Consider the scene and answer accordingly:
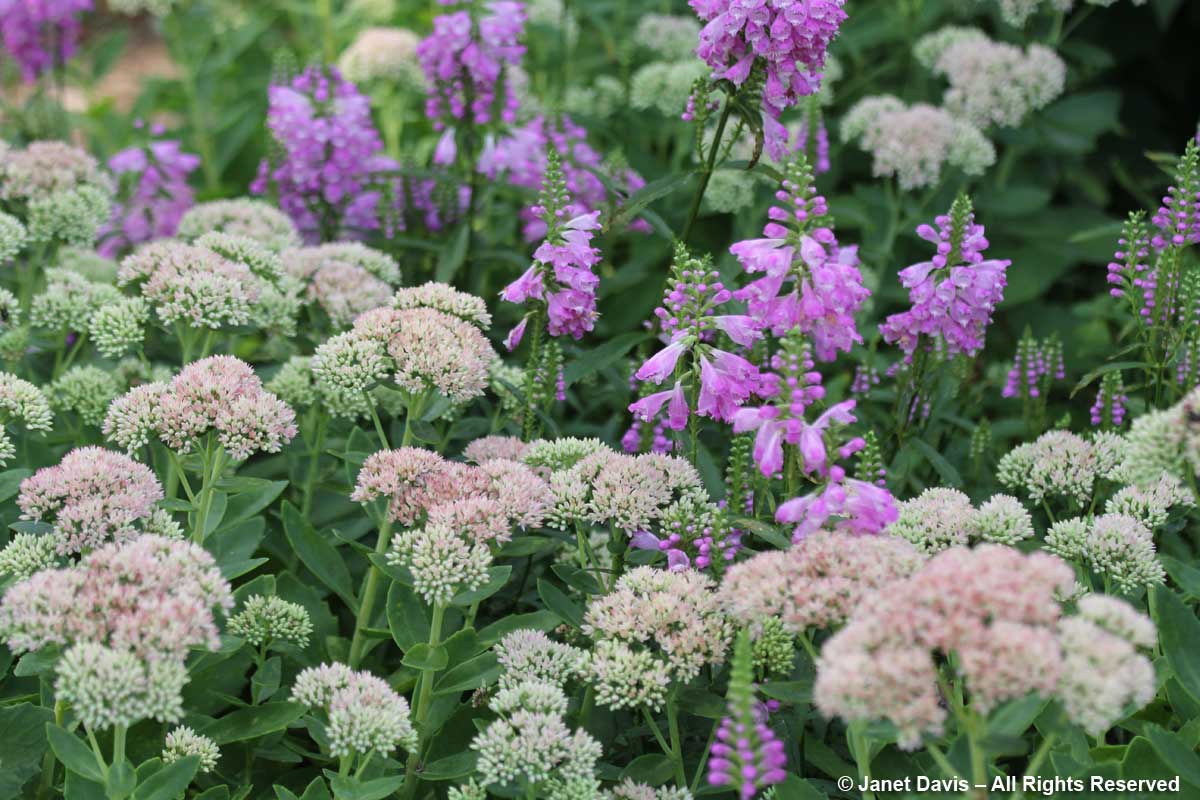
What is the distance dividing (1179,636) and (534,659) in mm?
1118

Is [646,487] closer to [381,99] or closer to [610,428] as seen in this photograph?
[610,428]

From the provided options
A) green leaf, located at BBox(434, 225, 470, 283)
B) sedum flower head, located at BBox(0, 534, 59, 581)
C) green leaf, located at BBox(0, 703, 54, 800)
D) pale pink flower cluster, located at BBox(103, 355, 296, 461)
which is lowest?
green leaf, located at BBox(0, 703, 54, 800)

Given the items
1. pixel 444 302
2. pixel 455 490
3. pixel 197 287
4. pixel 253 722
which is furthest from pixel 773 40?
pixel 253 722

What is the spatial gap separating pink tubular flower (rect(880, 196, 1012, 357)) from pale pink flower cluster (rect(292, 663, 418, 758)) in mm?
1324

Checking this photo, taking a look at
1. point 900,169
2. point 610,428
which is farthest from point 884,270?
point 610,428

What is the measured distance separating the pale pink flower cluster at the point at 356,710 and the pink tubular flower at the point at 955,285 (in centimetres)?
132

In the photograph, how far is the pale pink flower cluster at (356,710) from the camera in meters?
2.11

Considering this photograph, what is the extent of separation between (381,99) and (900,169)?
239cm

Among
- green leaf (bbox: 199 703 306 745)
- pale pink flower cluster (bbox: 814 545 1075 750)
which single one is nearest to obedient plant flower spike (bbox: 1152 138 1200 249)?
pale pink flower cluster (bbox: 814 545 1075 750)

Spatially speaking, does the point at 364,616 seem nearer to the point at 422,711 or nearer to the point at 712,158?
the point at 422,711

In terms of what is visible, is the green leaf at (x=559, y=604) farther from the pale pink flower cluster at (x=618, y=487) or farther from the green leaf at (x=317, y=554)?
the green leaf at (x=317, y=554)

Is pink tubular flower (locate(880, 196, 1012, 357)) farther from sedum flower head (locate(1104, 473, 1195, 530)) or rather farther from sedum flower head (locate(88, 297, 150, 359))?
sedum flower head (locate(88, 297, 150, 359))

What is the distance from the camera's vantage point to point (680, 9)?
583 centimetres

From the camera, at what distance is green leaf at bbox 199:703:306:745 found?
2.37 metres
